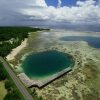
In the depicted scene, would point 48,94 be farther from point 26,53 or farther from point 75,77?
point 26,53

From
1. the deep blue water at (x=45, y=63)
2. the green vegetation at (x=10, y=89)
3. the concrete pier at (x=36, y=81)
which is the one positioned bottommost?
the deep blue water at (x=45, y=63)

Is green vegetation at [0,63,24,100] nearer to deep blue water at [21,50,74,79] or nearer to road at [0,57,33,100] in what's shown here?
road at [0,57,33,100]

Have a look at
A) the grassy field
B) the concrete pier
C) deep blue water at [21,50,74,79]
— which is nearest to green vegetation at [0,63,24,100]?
the grassy field

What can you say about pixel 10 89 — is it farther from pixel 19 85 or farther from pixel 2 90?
pixel 19 85

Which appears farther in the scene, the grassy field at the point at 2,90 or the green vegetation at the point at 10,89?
the grassy field at the point at 2,90

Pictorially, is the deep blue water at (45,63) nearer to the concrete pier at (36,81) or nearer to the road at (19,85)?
the concrete pier at (36,81)

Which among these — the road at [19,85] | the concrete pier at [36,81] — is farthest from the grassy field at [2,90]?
the concrete pier at [36,81]

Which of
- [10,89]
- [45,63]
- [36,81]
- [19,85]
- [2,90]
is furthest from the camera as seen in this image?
[45,63]

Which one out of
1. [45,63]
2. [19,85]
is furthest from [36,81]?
[45,63]
